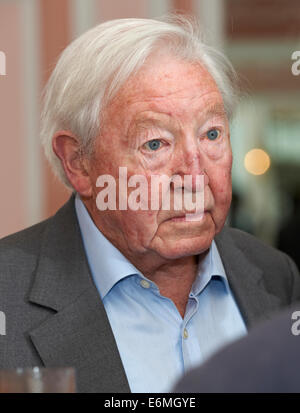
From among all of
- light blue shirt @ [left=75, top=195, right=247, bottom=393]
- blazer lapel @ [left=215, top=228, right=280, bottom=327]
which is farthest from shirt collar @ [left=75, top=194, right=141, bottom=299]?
blazer lapel @ [left=215, top=228, right=280, bottom=327]

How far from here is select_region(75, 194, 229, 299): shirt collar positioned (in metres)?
1.46

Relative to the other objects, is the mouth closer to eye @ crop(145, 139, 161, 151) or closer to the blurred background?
eye @ crop(145, 139, 161, 151)

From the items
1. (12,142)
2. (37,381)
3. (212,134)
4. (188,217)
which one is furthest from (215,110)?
(12,142)

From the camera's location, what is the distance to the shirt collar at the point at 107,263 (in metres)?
1.46

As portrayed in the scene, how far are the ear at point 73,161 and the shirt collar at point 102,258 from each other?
5 centimetres

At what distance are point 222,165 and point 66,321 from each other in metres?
0.42

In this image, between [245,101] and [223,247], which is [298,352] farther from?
[245,101]

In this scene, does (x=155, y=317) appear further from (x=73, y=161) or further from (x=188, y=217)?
(x=73, y=161)

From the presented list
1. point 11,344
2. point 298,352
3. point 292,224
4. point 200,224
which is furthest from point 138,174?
point 292,224

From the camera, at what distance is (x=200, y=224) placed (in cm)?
144

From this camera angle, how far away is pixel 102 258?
149 cm

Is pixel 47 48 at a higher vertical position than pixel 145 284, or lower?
higher

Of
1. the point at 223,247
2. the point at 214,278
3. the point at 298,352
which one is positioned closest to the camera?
the point at 298,352

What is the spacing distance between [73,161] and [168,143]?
235mm
